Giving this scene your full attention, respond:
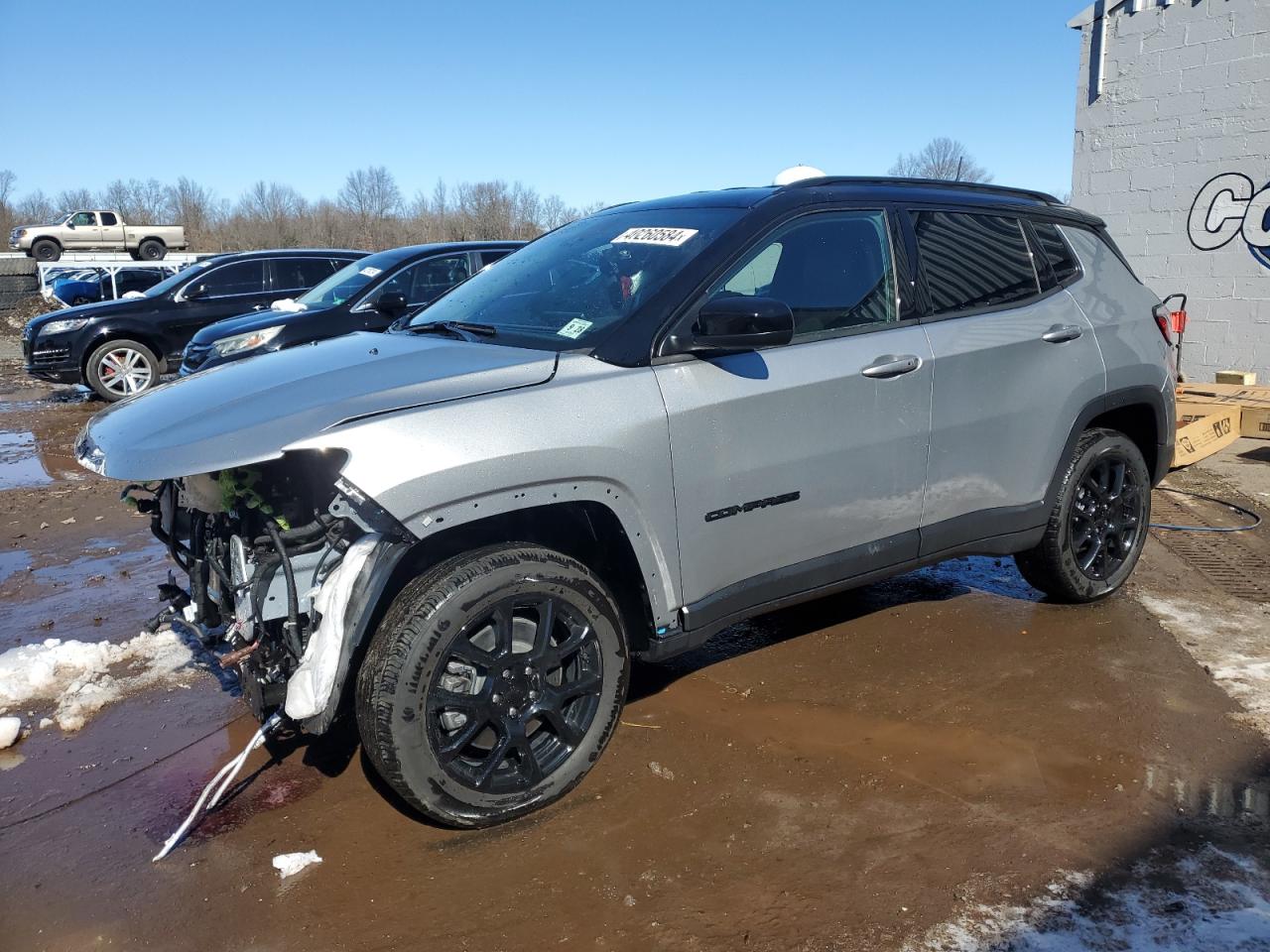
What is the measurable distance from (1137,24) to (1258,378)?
151 inches

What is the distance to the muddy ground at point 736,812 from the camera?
2.66 metres

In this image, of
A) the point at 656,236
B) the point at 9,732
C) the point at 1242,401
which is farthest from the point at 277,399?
the point at 1242,401

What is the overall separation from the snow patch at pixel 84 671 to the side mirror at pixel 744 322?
2625 mm

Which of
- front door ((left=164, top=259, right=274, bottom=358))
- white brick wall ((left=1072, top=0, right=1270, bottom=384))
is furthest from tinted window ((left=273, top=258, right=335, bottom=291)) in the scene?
white brick wall ((left=1072, top=0, right=1270, bottom=384))

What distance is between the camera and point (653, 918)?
8.69 feet

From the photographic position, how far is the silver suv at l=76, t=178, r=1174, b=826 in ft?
9.09

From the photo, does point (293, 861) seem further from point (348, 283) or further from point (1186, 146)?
point (1186, 146)

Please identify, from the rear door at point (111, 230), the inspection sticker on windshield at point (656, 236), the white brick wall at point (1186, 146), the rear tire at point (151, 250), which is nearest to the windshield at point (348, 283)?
the inspection sticker on windshield at point (656, 236)

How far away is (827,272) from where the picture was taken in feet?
12.3

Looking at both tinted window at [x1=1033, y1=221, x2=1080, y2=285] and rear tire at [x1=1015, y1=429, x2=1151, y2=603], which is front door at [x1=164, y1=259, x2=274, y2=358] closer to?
tinted window at [x1=1033, y1=221, x2=1080, y2=285]

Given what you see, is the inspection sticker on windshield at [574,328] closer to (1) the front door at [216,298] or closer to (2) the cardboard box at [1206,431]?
(2) the cardboard box at [1206,431]

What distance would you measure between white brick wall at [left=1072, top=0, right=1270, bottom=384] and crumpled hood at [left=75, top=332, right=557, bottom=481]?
910 centimetres

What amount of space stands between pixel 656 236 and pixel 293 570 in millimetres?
1808

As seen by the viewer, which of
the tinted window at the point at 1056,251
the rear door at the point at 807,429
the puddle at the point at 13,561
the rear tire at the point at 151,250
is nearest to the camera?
the rear door at the point at 807,429
